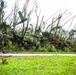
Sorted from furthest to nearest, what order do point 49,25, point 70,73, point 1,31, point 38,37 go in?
point 49,25 → point 38,37 → point 1,31 → point 70,73

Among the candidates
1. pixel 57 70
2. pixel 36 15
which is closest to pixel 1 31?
pixel 36 15

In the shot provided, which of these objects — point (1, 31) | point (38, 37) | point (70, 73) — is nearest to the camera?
point (70, 73)

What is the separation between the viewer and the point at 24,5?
39.2 metres

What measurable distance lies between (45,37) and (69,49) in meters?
3.85

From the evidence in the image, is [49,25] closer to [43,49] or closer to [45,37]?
[45,37]

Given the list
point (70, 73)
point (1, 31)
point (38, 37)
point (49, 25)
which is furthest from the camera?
point (49, 25)

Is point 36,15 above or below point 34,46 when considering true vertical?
above

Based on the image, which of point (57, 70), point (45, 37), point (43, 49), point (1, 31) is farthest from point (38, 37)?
point (57, 70)

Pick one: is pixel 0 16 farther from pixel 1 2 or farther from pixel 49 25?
pixel 49 25

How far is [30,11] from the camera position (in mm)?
38875

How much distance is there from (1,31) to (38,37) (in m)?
5.87

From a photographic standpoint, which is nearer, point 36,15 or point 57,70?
point 57,70

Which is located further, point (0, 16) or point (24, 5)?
point (24, 5)

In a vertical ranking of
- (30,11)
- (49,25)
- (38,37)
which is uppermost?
(30,11)
